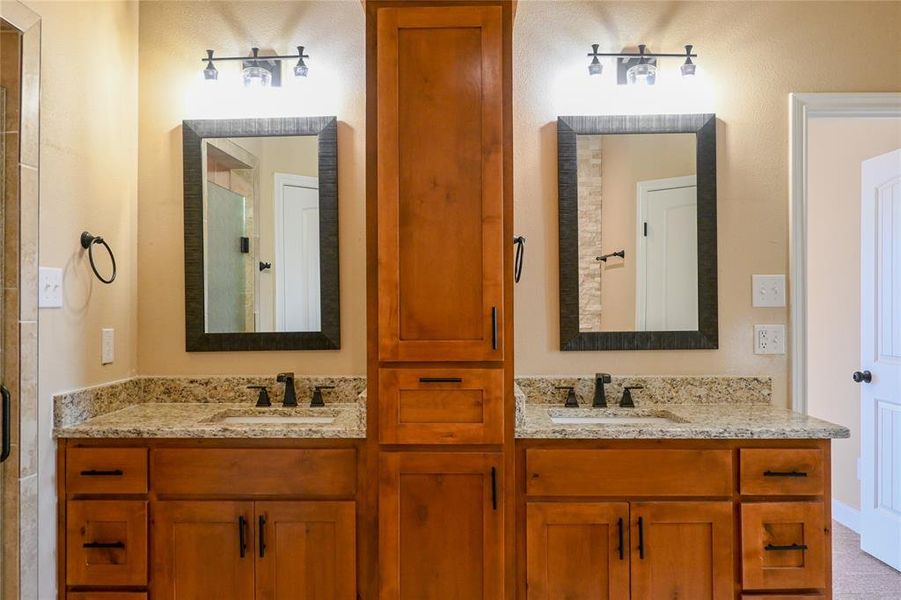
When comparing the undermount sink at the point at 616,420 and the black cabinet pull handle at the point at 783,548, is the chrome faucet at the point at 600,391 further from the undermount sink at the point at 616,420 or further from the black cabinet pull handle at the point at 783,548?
the black cabinet pull handle at the point at 783,548

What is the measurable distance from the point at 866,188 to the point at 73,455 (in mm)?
3705

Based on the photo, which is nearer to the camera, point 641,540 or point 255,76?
point 641,540

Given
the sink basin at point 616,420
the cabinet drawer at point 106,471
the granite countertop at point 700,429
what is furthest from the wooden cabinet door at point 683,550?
the cabinet drawer at point 106,471

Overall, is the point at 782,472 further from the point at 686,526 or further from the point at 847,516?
the point at 847,516

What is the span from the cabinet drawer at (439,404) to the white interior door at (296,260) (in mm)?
700

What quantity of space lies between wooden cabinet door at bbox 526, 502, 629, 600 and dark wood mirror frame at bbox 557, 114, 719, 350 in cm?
75

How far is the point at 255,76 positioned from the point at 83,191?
32.2 inches

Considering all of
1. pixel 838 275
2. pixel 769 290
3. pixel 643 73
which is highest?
pixel 643 73

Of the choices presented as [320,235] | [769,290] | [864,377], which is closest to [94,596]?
[320,235]

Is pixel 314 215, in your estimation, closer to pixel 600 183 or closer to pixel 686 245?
pixel 600 183

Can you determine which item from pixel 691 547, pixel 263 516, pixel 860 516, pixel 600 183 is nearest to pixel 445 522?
pixel 263 516

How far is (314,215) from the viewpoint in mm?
2410

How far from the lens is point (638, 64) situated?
7.71 ft

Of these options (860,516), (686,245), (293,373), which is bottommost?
(860,516)
